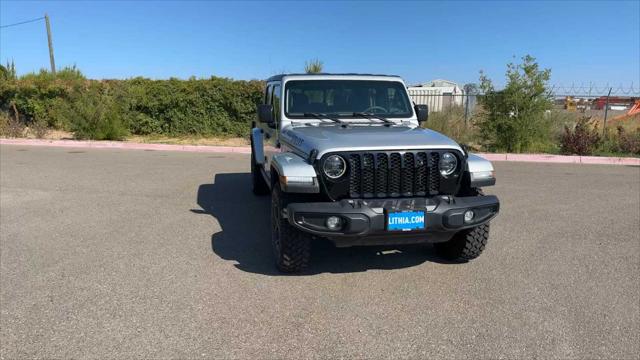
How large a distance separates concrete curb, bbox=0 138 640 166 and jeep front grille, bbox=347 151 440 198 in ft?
28.4

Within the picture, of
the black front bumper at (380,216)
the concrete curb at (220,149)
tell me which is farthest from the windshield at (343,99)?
the concrete curb at (220,149)

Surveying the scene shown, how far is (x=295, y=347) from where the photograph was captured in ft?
9.82

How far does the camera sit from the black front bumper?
352 centimetres

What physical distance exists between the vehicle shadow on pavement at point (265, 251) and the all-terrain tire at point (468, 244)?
18 centimetres

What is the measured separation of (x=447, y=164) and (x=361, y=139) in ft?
2.41

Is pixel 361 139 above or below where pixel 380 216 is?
above

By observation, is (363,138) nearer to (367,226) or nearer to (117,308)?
(367,226)

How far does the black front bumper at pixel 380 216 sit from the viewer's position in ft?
11.5

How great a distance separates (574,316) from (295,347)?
202cm

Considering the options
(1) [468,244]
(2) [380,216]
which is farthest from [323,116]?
(1) [468,244]

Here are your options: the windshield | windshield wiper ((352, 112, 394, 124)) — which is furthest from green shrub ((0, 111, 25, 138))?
windshield wiper ((352, 112, 394, 124))

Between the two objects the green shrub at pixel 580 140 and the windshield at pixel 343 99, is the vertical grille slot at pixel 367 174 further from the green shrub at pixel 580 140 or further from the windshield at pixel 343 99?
the green shrub at pixel 580 140

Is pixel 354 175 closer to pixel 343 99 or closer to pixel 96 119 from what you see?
pixel 343 99

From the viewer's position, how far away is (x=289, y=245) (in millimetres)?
3928
